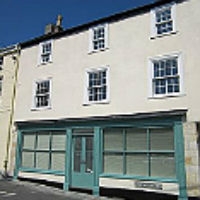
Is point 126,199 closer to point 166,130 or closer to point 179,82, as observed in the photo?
point 166,130

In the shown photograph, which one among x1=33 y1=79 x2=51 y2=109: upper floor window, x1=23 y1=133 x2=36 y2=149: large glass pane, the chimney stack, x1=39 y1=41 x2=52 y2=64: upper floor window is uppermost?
the chimney stack

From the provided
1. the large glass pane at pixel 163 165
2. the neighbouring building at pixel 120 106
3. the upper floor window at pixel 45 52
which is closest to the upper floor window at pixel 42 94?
the neighbouring building at pixel 120 106

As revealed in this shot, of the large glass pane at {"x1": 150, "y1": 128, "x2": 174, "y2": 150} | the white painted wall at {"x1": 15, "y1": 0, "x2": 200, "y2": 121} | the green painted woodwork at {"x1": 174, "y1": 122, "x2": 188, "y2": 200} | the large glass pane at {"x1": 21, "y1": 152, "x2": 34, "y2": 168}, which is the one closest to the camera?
the green painted woodwork at {"x1": 174, "y1": 122, "x2": 188, "y2": 200}

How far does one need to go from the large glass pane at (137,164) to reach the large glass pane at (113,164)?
1.10 ft

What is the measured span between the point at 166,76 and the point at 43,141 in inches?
286

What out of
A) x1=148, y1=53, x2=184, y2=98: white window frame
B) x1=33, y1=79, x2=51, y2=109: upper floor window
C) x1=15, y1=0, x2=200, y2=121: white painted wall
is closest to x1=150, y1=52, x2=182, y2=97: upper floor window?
x1=148, y1=53, x2=184, y2=98: white window frame

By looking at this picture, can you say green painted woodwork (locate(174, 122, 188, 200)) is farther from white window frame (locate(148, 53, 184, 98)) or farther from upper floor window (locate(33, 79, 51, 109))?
upper floor window (locate(33, 79, 51, 109))

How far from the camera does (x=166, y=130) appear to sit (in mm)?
10891

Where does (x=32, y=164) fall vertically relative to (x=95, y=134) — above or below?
below

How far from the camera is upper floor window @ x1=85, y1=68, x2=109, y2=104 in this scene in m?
13.0

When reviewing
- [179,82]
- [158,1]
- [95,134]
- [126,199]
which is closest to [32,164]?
[95,134]

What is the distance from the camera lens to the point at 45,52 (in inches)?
624

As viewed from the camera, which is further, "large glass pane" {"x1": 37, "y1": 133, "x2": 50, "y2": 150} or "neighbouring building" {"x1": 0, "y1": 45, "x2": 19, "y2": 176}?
"neighbouring building" {"x1": 0, "y1": 45, "x2": 19, "y2": 176}

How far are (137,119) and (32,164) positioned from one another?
21.6 feet
